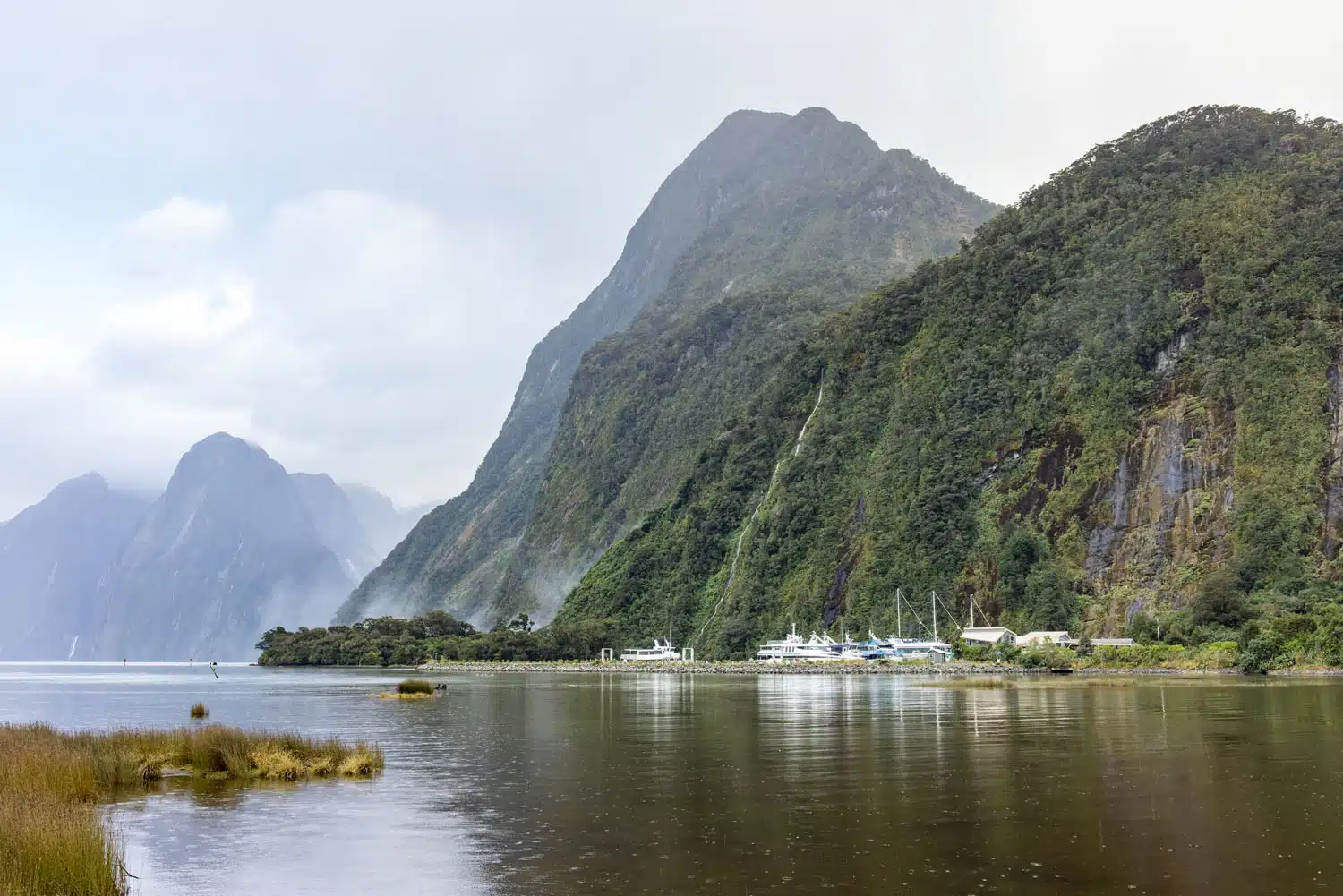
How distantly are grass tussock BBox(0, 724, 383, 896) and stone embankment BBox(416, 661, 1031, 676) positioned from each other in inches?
3553

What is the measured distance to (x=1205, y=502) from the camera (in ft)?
449

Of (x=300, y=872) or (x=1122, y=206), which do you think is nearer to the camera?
(x=300, y=872)

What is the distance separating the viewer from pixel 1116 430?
15175 centimetres

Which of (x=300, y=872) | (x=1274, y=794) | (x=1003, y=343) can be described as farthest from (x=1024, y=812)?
(x=1003, y=343)

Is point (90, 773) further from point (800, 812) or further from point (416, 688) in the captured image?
point (416, 688)

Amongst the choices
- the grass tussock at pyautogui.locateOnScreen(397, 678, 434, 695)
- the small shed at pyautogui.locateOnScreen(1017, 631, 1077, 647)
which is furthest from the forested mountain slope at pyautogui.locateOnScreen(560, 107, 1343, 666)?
the grass tussock at pyautogui.locateOnScreen(397, 678, 434, 695)

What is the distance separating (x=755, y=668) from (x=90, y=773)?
4942 inches

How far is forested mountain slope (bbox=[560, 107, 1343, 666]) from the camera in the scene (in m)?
132

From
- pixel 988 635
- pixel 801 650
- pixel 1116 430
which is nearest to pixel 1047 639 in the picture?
pixel 988 635

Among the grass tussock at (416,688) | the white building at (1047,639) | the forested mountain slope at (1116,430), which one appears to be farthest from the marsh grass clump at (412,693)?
the white building at (1047,639)

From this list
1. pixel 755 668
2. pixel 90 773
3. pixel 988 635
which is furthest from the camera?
pixel 755 668

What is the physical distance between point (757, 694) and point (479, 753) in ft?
Result: 150

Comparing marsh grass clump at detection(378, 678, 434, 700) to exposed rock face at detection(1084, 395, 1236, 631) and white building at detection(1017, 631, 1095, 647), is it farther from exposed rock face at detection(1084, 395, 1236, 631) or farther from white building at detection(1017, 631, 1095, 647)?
exposed rock face at detection(1084, 395, 1236, 631)

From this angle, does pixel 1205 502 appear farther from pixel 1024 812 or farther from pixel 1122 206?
pixel 1024 812
